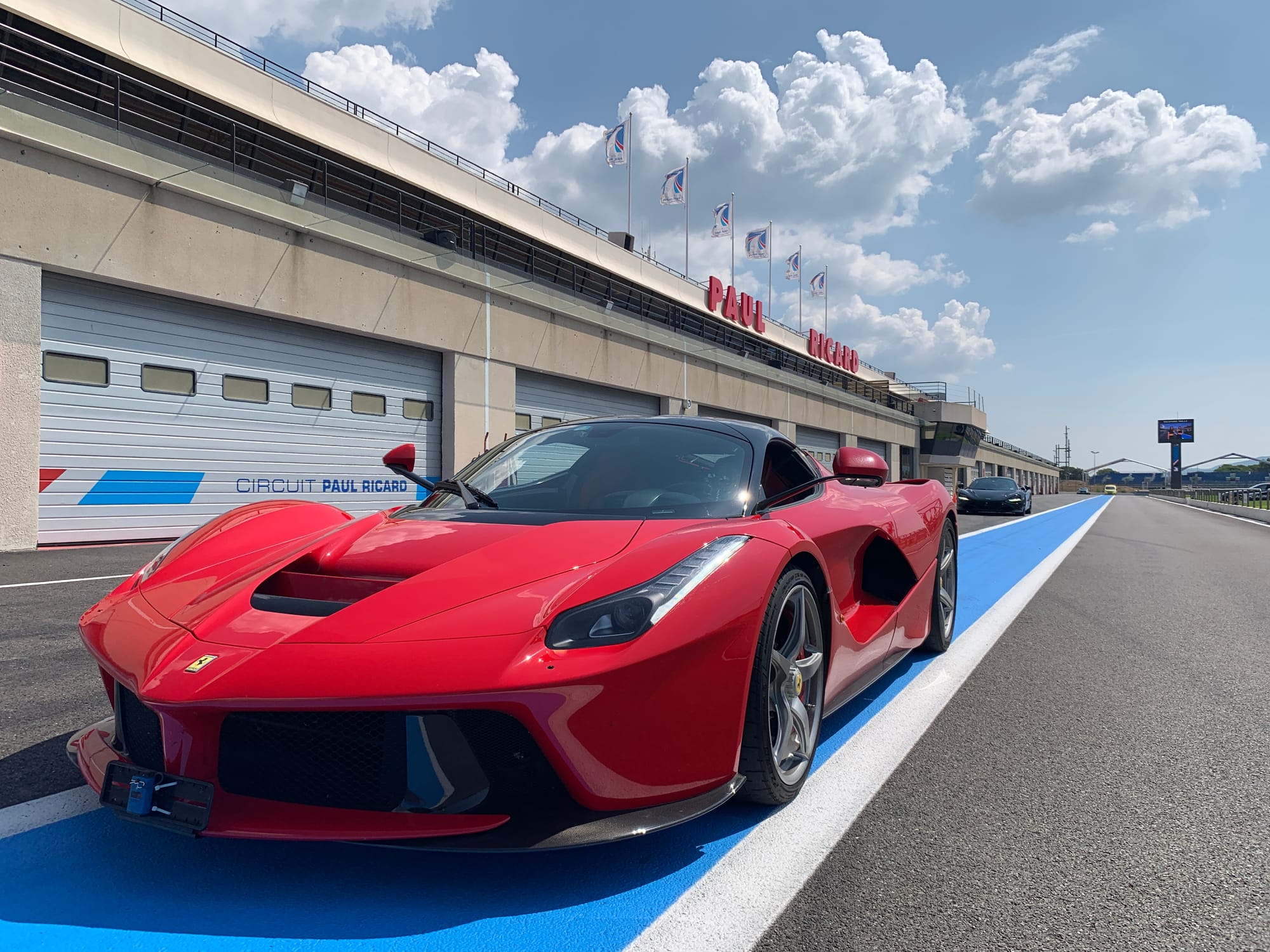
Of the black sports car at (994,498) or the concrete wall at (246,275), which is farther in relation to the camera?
the black sports car at (994,498)

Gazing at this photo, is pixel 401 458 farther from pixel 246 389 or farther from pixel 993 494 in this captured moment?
pixel 993 494

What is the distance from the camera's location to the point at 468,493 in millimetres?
3014

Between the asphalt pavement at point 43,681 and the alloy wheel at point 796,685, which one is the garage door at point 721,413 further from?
the alloy wheel at point 796,685

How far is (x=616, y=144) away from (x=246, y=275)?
19.1 metres

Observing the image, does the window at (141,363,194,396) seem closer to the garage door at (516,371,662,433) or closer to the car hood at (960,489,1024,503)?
the garage door at (516,371,662,433)

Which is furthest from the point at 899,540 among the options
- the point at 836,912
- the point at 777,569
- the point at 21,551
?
the point at 21,551

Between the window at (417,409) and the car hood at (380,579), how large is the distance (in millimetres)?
13584

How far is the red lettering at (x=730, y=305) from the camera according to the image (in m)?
32.4

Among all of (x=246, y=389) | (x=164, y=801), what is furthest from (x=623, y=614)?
(x=246, y=389)

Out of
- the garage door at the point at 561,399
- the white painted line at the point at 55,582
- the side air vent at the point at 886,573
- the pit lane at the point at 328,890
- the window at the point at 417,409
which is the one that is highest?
the garage door at the point at 561,399

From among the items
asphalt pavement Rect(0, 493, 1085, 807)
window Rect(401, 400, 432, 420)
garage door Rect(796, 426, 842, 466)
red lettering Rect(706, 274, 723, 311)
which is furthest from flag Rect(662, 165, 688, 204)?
asphalt pavement Rect(0, 493, 1085, 807)

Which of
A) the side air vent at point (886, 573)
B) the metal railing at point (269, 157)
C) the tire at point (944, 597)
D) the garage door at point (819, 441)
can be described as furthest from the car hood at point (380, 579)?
the garage door at point (819, 441)

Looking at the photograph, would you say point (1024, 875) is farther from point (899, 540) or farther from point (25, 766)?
point (25, 766)

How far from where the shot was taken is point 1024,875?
200cm
